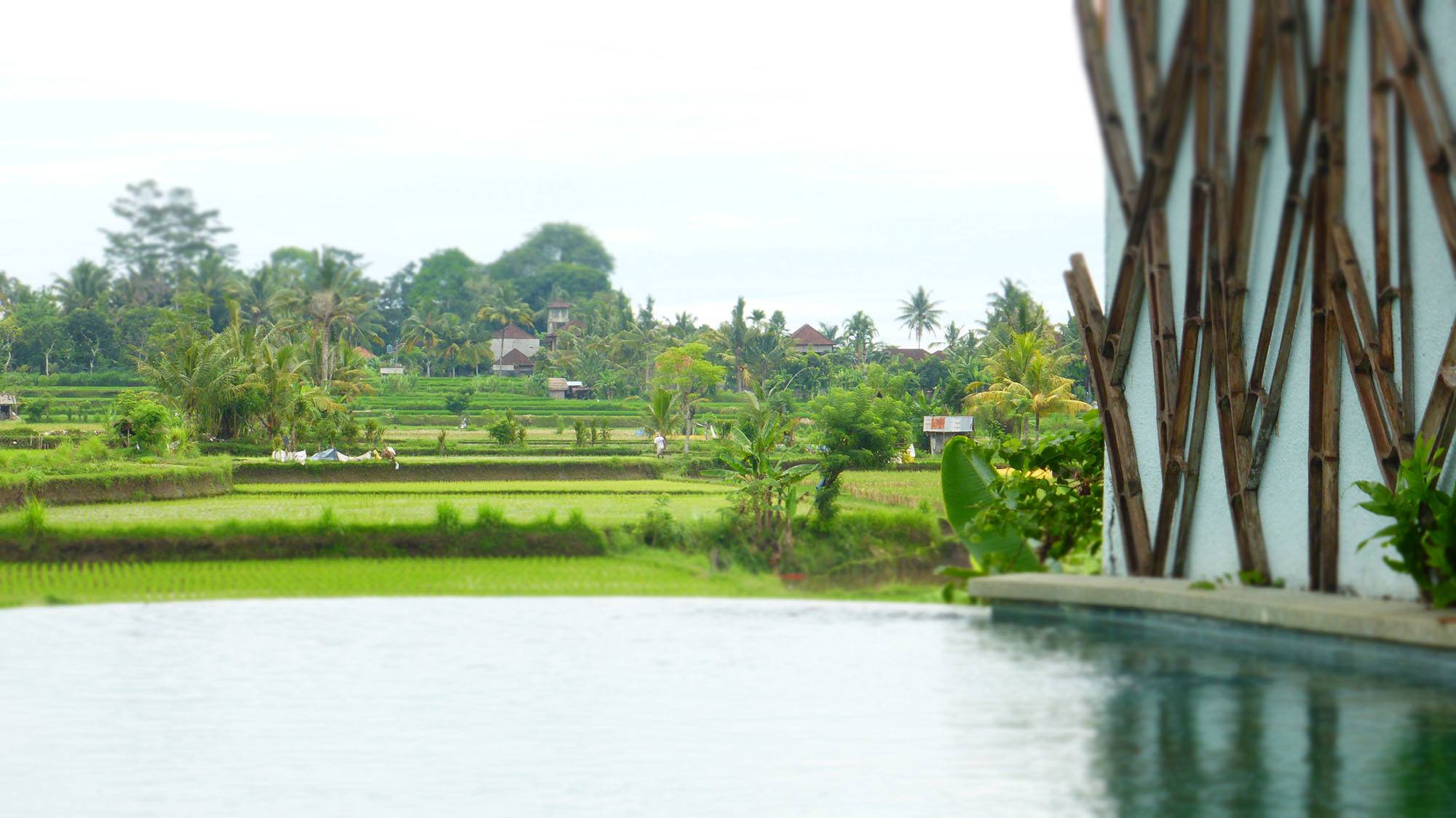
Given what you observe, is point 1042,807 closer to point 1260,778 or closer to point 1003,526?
point 1260,778

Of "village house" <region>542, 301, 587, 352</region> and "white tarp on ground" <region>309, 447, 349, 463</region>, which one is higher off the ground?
"village house" <region>542, 301, 587, 352</region>

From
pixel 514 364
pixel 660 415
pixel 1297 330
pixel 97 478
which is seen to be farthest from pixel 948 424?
pixel 514 364

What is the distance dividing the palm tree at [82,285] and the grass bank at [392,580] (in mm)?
45479

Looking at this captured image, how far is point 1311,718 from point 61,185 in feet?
197

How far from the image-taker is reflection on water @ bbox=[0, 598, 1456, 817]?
3359mm

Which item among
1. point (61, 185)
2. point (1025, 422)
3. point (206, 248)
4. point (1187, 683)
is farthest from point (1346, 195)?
point (206, 248)

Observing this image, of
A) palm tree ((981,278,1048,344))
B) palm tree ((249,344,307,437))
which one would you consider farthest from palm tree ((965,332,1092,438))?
palm tree ((249,344,307,437))

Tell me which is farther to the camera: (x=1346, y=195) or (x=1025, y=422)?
(x=1025, y=422)

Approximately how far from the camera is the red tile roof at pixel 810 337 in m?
62.4

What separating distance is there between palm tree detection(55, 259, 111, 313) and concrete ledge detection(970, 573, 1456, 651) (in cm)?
5513

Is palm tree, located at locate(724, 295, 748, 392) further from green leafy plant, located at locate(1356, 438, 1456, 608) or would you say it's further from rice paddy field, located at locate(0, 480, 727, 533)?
green leafy plant, located at locate(1356, 438, 1456, 608)

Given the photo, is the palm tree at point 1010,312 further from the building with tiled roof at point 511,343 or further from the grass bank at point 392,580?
the grass bank at point 392,580

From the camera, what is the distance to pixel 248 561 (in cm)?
1407

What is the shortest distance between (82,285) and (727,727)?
59.5m
